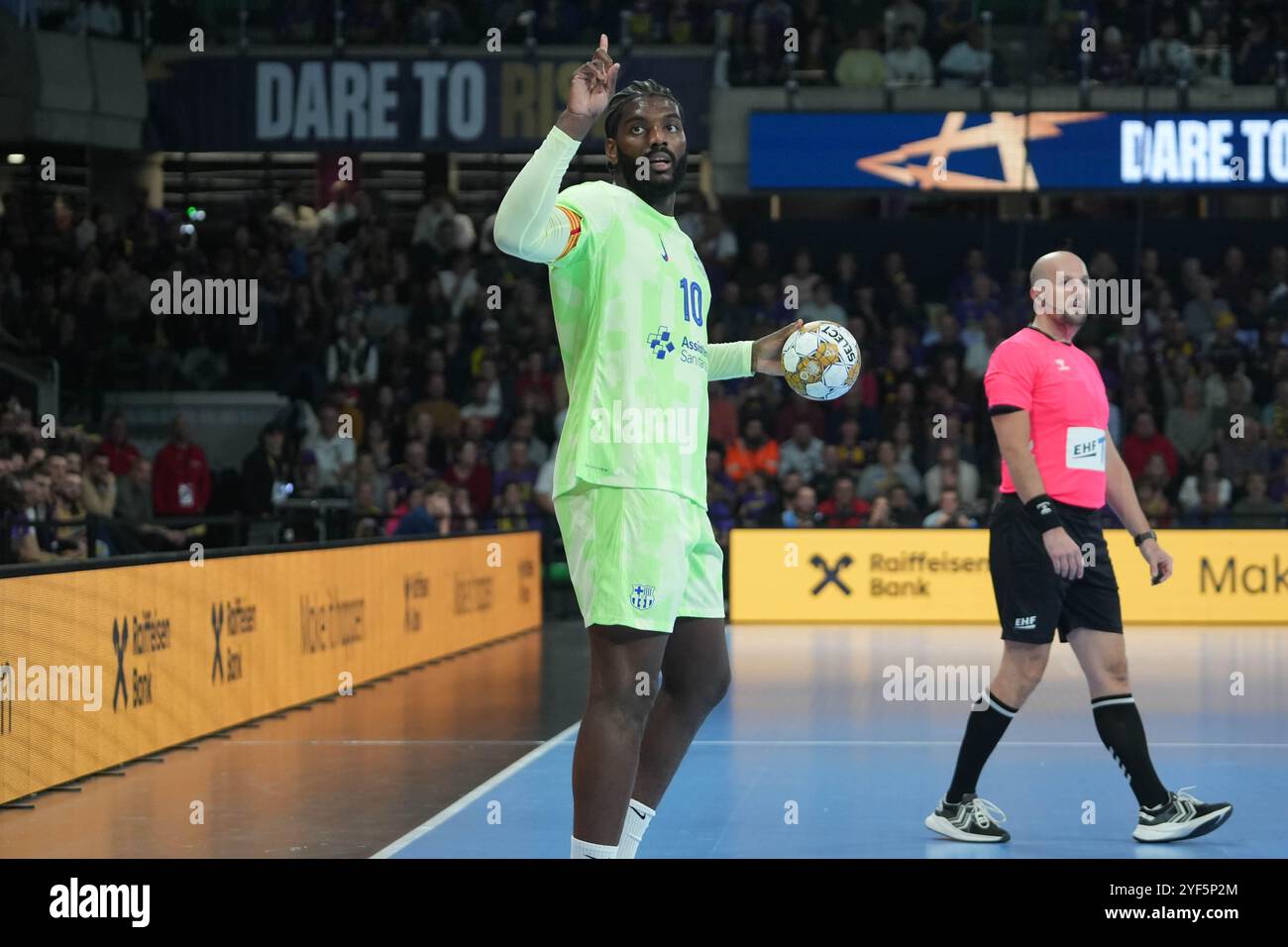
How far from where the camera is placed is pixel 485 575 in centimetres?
1802

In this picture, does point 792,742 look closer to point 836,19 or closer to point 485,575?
point 485,575

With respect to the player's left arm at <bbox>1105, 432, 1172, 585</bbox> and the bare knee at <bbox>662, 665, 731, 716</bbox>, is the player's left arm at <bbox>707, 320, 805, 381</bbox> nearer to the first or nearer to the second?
the bare knee at <bbox>662, 665, 731, 716</bbox>

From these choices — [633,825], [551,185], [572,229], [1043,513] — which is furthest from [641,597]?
[1043,513]

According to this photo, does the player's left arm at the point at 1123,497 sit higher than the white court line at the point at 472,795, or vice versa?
the player's left arm at the point at 1123,497

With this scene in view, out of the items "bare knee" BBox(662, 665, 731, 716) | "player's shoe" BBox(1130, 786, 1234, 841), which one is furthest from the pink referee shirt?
"bare knee" BBox(662, 665, 731, 716)

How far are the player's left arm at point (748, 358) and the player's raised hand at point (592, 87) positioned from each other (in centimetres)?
110

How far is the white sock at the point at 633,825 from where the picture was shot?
17.4ft

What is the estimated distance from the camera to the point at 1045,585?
7270mm

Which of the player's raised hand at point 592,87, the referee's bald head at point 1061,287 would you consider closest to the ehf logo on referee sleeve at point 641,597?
the player's raised hand at point 592,87

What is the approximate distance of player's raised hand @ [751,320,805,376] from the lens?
574 centimetres

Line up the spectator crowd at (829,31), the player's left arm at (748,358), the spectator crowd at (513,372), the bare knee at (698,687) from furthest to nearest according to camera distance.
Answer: the spectator crowd at (829,31)
the spectator crowd at (513,372)
the player's left arm at (748,358)
the bare knee at (698,687)

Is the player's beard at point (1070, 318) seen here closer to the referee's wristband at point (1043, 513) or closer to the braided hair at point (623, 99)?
the referee's wristband at point (1043, 513)

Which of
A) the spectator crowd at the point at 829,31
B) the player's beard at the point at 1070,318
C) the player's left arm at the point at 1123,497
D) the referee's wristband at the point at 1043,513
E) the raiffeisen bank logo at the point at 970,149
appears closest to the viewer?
the referee's wristband at the point at 1043,513

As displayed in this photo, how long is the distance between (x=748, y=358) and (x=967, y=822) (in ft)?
8.44
